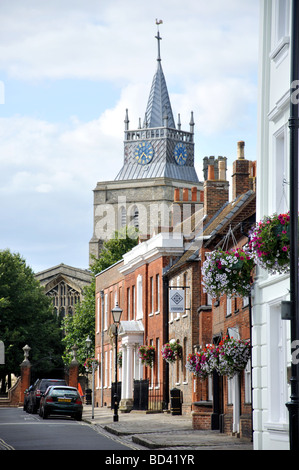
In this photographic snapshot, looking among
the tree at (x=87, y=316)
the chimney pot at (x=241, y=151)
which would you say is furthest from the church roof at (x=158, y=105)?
the chimney pot at (x=241, y=151)

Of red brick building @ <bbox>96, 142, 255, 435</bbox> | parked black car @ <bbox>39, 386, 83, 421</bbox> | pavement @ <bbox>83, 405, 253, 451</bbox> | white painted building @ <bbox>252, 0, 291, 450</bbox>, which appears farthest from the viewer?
parked black car @ <bbox>39, 386, 83, 421</bbox>

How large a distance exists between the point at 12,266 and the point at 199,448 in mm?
53577

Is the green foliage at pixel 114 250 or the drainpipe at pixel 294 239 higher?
the green foliage at pixel 114 250

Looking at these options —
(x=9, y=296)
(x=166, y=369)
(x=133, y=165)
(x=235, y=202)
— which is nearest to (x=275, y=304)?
(x=235, y=202)

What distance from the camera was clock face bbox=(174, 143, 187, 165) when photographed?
421 ft

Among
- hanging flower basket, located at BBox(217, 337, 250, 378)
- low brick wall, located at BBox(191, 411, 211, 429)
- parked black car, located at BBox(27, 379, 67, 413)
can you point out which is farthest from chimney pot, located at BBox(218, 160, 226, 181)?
hanging flower basket, located at BBox(217, 337, 250, 378)

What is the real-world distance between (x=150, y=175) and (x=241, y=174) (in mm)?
90854

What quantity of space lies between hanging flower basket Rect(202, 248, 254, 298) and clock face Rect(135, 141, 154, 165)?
110512 millimetres

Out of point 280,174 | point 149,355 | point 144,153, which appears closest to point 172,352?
point 149,355

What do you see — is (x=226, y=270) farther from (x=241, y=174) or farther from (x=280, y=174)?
(x=241, y=174)

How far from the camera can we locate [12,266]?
238 ft

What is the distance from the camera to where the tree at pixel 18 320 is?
228ft

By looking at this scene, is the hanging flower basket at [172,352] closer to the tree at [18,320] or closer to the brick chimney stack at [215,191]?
the brick chimney stack at [215,191]

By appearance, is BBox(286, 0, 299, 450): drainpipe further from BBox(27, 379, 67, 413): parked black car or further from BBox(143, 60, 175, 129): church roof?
BBox(143, 60, 175, 129): church roof
